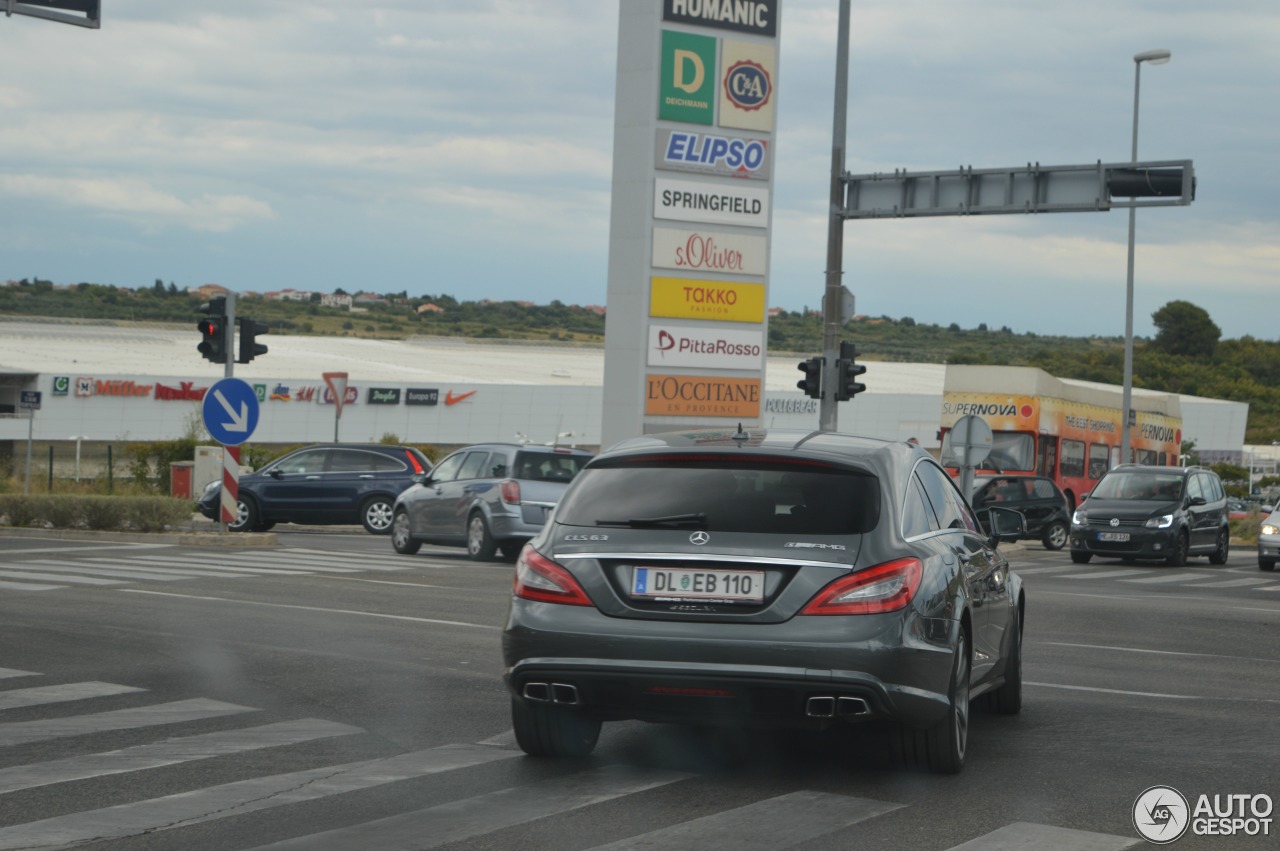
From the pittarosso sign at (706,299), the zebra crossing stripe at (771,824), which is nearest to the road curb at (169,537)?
the pittarosso sign at (706,299)

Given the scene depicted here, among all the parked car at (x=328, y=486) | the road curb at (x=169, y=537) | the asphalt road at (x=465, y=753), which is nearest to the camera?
the asphalt road at (x=465, y=753)

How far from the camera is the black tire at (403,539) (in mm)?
24547

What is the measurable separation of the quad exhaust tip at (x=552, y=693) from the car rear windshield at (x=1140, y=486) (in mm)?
24286

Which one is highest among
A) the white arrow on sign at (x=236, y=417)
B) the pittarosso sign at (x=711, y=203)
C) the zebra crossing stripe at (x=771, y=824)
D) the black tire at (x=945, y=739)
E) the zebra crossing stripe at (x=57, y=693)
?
the pittarosso sign at (x=711, y=203)

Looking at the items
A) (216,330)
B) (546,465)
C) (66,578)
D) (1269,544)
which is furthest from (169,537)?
(1269,544)

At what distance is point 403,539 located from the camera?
24594 millimetres

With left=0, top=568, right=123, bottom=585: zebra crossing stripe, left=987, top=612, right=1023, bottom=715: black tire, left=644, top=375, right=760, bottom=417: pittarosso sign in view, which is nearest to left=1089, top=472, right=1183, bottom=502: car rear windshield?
left=644, top=375, right=760, bottom=417: pittarosso sign

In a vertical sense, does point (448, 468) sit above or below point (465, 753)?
above

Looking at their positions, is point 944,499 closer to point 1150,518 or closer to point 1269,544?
point 1150,518

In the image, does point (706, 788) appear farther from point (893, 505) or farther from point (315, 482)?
point (315, 482)

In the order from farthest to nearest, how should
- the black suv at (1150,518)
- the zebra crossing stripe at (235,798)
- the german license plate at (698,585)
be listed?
1. the black suv at (1150,518)
2. the german license plate at (698,585)
3. the zebra crossing stripe at (235,798)

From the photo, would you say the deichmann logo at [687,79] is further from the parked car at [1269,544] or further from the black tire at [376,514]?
the parked car at [1269,544]

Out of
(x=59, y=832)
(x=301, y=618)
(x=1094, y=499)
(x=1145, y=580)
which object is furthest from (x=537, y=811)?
(x=1094, y=499)

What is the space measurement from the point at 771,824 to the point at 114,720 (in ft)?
13.3
